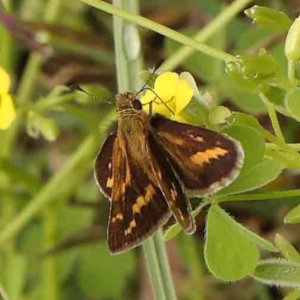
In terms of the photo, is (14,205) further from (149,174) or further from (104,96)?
(149,174)

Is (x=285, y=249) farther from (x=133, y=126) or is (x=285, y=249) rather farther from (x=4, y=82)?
(x=4, y=82)

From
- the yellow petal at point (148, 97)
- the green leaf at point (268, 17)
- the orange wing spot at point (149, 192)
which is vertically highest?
the green leaf at point (268, 17)

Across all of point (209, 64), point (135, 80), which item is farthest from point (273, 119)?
point (209, 64)

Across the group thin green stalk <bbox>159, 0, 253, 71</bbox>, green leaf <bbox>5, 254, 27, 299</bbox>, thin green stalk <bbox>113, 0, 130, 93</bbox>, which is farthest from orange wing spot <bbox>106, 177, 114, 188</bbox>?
green leaf <bbox>5, 254, 27, 299</bbox>

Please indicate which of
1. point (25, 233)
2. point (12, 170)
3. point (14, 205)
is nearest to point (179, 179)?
point (12, 170)

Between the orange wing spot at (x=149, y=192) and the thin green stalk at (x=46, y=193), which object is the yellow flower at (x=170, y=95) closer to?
Result: the orange wing spot at (x=149, y=192)

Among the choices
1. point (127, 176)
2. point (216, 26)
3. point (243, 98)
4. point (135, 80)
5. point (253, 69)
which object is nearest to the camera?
point (253, 69)

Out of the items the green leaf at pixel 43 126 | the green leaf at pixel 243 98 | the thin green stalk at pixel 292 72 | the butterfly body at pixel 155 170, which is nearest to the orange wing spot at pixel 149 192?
the butterfly body at pixel 155 170
